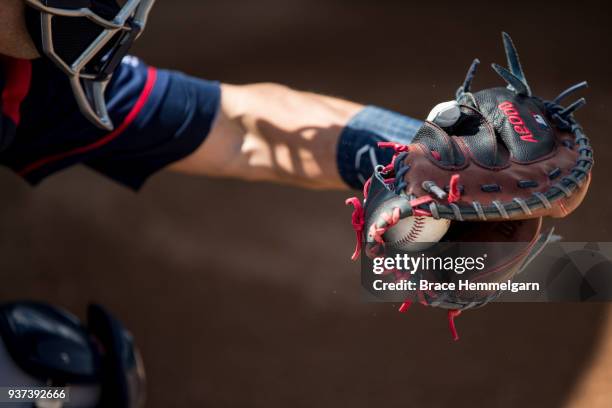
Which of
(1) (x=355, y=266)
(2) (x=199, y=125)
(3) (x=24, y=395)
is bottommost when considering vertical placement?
(1) (x=355, y=266)

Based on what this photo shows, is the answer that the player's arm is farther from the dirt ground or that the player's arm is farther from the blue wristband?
the dirt ground

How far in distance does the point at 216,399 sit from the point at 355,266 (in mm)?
417

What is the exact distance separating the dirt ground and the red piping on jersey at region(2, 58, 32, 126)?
763mm

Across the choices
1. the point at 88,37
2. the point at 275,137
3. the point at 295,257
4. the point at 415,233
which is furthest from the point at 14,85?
the point at 295,257

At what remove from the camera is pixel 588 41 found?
1.67 metres

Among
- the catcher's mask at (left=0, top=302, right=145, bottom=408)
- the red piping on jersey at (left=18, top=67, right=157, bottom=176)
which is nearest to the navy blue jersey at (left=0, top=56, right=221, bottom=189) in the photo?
the red piping on jersey at (left=18, top=67, right=157, bottom=176)

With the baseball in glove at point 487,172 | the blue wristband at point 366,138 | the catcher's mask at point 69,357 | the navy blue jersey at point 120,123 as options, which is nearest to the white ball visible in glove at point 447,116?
the baseball in glove at point 487,172

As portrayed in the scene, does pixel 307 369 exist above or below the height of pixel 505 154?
below

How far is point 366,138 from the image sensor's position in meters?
1.07

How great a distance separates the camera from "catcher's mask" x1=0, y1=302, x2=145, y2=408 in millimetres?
1159

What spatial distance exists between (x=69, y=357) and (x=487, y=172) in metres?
0.70

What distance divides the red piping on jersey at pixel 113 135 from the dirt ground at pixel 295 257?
58 centimetres

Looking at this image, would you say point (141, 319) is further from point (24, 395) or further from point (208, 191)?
point (24, 395)

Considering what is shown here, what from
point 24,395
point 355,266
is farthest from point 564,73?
point 24,395
